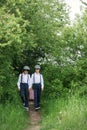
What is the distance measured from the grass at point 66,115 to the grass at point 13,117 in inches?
26.1

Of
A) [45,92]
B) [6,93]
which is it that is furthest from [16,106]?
[45,92]

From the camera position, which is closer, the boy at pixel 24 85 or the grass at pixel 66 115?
the grass at pixel 66 115

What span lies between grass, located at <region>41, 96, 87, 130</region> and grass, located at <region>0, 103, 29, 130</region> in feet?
2.17

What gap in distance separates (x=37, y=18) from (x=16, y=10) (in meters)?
1.62

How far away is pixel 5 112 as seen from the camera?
531 inches

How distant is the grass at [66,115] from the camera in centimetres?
1212

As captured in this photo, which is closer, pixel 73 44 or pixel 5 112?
pixel 5 112

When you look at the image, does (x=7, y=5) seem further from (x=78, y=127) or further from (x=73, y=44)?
(x=78, y=127)

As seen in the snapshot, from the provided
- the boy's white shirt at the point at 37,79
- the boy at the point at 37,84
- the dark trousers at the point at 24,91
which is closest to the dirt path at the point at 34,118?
the boy at the point at 37,84

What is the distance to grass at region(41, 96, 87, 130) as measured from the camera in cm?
1212

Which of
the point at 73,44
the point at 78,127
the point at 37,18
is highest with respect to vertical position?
the point at 37,18

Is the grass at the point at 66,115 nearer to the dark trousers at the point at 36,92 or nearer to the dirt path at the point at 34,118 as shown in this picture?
the dirt path at the point at 34,118

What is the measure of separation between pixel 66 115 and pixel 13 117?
1770 millimetres

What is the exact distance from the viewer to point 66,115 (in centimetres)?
1260
